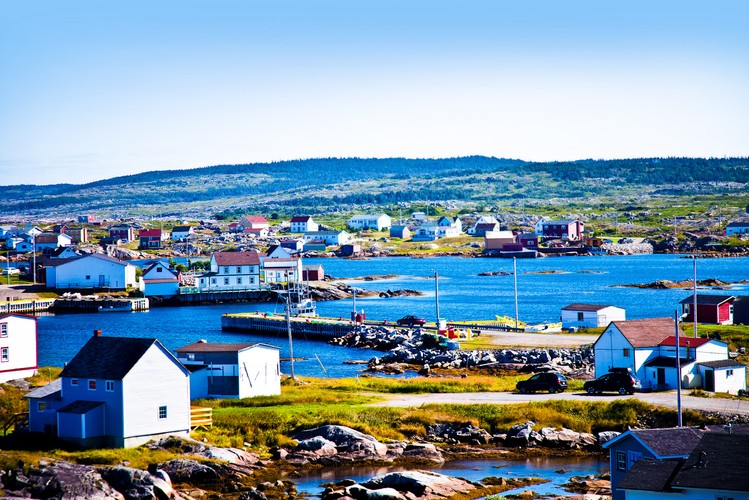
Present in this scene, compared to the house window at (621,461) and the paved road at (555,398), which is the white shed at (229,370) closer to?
the paved road at (555,398)

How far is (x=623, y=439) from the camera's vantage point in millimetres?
25422

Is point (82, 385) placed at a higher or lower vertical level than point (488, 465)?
higher

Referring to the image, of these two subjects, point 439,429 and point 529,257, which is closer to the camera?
point 439,429

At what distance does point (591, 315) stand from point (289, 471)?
33.3 metres

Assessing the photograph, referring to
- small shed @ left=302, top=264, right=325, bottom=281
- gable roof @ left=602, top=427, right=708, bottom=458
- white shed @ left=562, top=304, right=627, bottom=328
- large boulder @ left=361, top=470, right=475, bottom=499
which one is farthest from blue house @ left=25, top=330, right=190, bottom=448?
small shed @ left=302, top=264, right=325, bottom=281

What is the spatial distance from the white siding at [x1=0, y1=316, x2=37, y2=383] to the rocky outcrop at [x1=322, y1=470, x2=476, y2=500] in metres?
19.7

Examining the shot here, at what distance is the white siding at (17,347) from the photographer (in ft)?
141

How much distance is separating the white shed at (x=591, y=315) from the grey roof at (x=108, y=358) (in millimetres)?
34251

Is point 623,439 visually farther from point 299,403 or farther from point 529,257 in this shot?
point 529,257

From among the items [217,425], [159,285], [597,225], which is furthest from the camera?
[597,225]

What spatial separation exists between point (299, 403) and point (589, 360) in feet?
56.1

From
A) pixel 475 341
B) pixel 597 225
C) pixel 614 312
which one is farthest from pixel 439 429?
pixel 597 225

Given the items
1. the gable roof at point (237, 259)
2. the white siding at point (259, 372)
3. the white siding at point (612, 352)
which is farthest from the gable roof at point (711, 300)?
the gable roof at point (237, 259)

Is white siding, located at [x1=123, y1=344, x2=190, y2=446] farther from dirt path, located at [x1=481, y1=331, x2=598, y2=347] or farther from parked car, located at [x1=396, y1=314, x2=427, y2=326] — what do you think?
parked car, located at [x1=396, y1=314, x2=427, y2=326]
